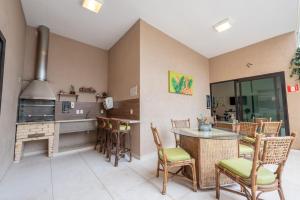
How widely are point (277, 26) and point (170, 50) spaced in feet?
9.33

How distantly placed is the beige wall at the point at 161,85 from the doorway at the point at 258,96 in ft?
4.28

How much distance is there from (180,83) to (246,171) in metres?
3.34

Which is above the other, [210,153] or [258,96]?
[258,96]

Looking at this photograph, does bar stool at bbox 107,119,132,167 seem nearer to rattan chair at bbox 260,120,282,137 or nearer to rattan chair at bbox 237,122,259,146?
rattan chair at bbox 237,122,259,146

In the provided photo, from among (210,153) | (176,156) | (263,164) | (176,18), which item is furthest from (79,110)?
(263,164)

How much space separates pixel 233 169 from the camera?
5.38 feet

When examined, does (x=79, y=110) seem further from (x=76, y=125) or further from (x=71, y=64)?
(x=71, y=64)

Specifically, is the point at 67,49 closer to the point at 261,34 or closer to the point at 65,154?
the point at 65,154

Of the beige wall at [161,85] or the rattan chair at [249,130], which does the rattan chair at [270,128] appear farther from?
the beige wall at [161,85]

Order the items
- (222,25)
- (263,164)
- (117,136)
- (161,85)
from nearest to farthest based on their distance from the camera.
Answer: (263,164), (117,136), (222,25), (161,85)

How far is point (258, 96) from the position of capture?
458 centimetres

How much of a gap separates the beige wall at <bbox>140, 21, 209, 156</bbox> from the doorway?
51.4 inches

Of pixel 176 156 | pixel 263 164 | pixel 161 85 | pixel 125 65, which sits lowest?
pixel 176 156

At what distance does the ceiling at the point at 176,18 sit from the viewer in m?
3.24
